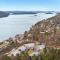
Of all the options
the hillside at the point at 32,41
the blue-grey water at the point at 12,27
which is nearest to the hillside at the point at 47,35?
the hillside at the point at 32,41

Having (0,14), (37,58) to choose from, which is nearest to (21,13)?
(0,14)

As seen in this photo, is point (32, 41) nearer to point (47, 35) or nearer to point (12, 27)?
point (47, 35)

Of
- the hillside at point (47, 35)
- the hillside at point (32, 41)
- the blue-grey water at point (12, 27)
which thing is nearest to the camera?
the hillside at point (32, 41)

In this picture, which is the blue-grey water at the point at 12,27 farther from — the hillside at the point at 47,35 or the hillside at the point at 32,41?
the hillside at the point at 32,41

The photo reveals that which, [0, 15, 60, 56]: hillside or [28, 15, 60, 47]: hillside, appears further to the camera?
[28, 15, 60, 47]: hillside

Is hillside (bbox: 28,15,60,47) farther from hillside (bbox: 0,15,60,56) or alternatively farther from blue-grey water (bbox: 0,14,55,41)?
blue-grey water (bbox: 0,14,55,41)

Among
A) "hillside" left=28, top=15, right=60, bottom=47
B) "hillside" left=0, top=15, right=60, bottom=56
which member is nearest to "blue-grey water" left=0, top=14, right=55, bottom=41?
"hillside" left=28, top=15, right=60, bottom=47

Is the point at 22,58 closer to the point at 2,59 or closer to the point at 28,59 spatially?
the point at 28,59

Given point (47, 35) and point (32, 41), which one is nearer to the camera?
point (32, 41)

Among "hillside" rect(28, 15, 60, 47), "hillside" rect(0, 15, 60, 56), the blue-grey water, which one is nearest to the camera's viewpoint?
"hillside" rect(0, 15, 60, 56)

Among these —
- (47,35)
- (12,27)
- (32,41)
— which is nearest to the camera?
(32,41)

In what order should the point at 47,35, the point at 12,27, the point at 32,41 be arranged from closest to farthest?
the point at 32,41, the point at 47,35, the point at 12,27

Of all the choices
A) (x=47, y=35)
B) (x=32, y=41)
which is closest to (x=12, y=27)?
(x=47, y=35)
